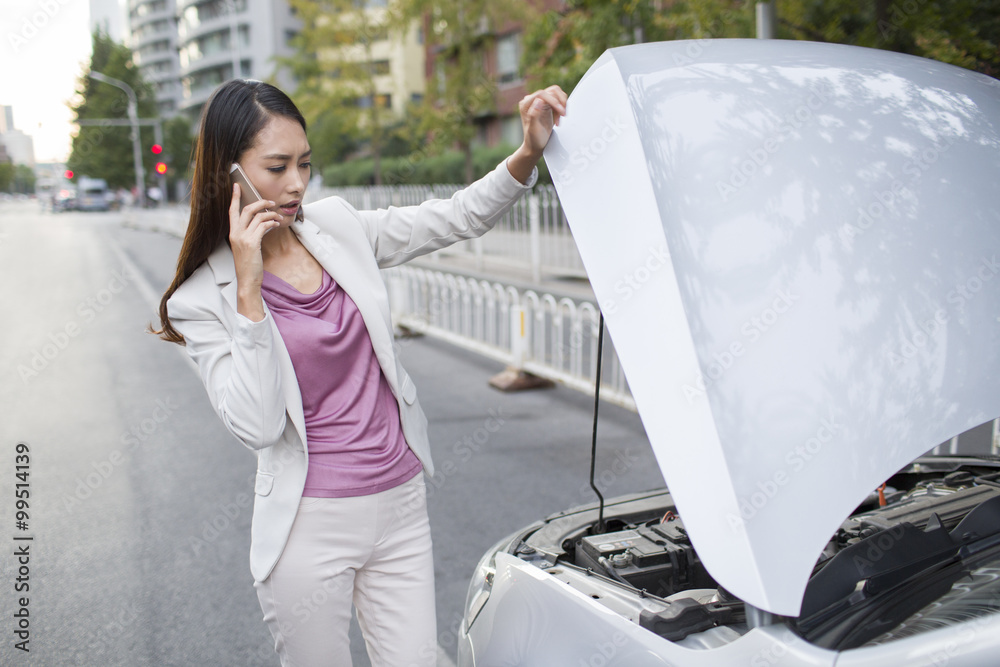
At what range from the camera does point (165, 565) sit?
3984 millimetres

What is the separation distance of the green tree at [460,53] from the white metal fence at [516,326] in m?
9.29

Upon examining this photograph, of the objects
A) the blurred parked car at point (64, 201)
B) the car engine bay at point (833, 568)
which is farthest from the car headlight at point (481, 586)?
the blurred parked car at point (64, 201)

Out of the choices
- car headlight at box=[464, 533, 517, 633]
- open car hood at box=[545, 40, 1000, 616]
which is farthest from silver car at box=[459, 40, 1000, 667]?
car headlight at box=[464, 533, 517, 633]

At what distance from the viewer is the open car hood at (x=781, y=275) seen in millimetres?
1331

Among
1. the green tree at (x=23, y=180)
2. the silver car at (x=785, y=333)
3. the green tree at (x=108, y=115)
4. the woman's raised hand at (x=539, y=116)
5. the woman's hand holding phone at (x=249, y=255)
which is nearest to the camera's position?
the silver car at (x=785, y=333)

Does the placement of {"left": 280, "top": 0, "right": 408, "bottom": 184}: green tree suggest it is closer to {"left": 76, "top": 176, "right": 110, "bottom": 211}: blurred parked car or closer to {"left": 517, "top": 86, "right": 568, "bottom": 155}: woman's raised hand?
{"left": 517, "top": 86, "right": 568, "bottom": 155}: woman's raised hand

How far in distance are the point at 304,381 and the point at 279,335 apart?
0.12m

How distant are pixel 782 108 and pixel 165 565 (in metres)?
3.58

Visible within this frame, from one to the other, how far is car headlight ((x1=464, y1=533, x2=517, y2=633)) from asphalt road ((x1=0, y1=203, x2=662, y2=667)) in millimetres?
1245

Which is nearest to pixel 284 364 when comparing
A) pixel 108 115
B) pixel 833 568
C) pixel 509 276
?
pixel 833 568

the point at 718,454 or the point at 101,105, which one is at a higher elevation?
the point at 101,105

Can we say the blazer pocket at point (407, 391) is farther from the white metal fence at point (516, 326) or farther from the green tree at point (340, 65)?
the green tree at point (340, 65)

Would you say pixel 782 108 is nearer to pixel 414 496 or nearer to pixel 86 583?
pixel 414 496

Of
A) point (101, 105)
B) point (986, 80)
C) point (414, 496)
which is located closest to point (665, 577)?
point (414, 496)
